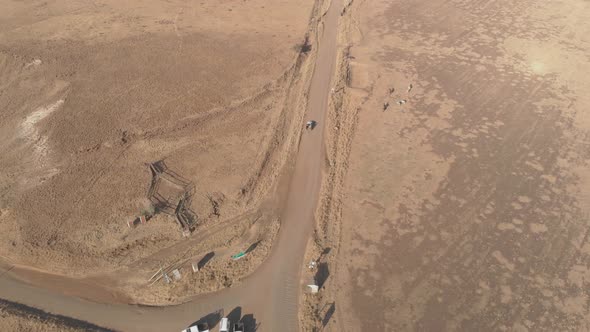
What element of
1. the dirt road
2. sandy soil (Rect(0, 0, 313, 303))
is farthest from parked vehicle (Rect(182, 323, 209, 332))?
sandy soil (Rect(0, 0, 313, 303))

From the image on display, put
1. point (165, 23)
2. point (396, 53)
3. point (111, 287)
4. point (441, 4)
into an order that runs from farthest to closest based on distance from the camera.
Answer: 1. point (441, 4)
2. point (165, 23)
3. point (396, 53)
4. point (111, 287)

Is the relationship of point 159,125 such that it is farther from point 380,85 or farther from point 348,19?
point 348,19

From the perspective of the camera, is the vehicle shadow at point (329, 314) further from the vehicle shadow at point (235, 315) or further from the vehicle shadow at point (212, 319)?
the vehicle shadow at point (212, 319)

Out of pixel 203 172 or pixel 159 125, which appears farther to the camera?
pixel 159 125

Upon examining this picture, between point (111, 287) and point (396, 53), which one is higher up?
point (396, 53)

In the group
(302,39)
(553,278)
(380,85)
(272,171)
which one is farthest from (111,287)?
(302,39)

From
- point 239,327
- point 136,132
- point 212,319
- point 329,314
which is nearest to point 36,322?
point 212,319

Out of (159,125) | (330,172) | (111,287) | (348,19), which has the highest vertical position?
(348,19)
